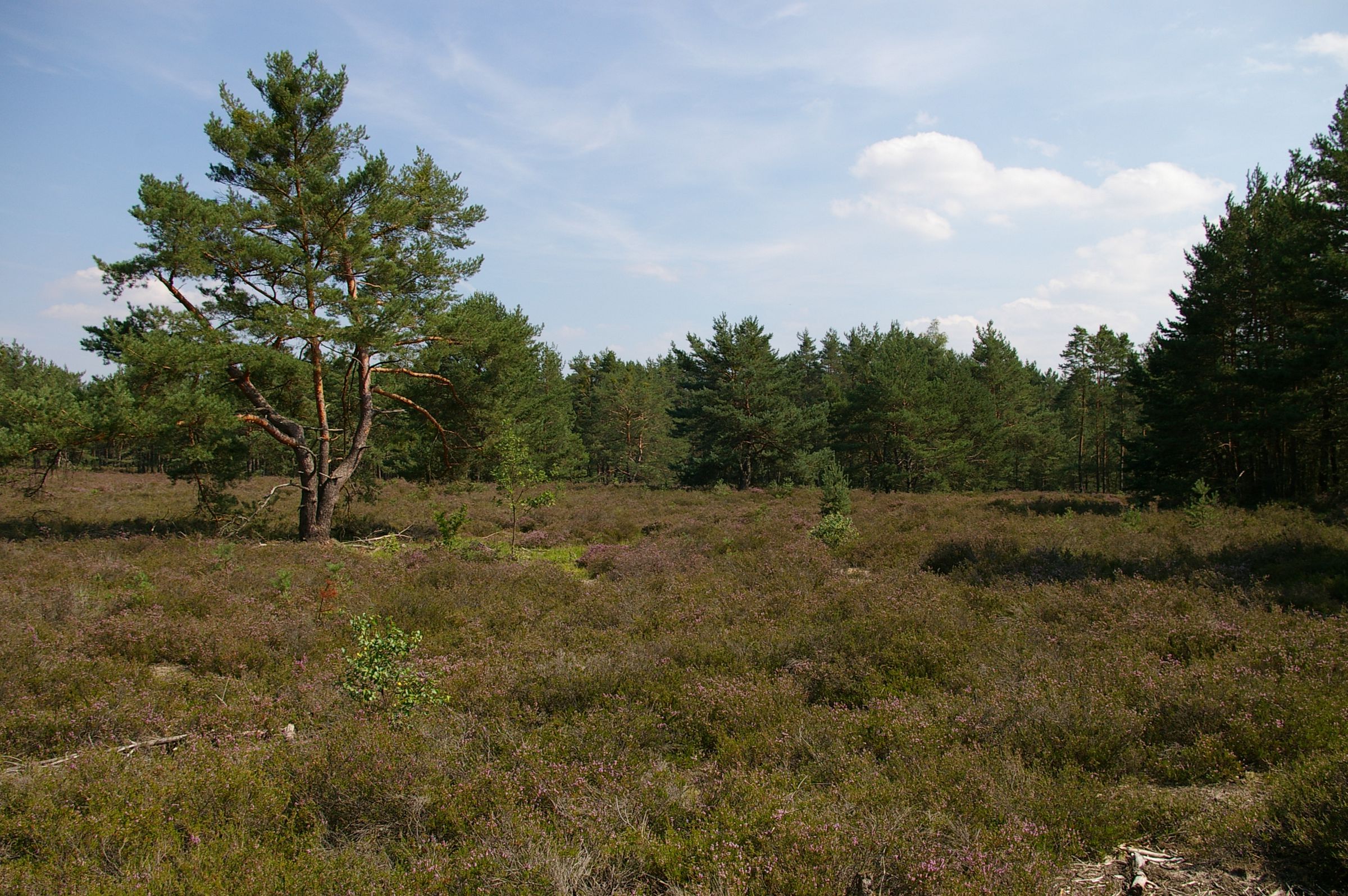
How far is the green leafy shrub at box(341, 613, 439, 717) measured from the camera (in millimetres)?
5688

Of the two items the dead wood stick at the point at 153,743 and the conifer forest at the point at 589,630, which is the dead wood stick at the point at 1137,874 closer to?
the conifer forest at the point at 589,630

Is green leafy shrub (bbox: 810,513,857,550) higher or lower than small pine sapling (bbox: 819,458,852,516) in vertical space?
lower

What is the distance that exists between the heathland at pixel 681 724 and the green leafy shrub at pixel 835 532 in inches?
117

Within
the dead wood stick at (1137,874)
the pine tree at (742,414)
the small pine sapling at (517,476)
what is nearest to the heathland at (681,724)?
the dead wood stick at (1137,874)

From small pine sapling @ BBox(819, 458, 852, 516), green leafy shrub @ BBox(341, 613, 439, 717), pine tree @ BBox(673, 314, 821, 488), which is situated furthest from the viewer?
pine tree @ BBox(673, 314, 821, 488)

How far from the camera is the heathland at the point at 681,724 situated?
11.2 ft

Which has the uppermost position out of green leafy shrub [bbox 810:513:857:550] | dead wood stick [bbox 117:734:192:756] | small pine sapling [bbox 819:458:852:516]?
small pine sapling [bbox 819:458:852:516]

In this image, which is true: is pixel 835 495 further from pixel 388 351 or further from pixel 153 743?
pixel 153 743

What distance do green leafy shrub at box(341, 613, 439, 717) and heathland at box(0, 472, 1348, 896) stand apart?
0.09 feet

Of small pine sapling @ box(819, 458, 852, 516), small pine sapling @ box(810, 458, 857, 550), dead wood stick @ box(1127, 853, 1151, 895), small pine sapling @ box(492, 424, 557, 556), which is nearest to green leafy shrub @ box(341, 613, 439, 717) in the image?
dead wood stick @ box(1127, 853, 1151, 895)

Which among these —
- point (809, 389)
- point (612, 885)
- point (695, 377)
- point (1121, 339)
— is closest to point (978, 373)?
point (1121, 339)

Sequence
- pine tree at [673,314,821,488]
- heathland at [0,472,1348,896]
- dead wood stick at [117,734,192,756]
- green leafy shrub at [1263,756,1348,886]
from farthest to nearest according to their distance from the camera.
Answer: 1. pine tree at [673,314,821,488]
2. dead wood stick at [117,734,192,756]
3. heathland at [0,472,1348,896]
4. green leafy shrub at [1263,756,1348,886]

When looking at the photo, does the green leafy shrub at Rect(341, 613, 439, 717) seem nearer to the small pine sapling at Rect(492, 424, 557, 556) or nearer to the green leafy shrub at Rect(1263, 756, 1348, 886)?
the green leafy shrub at Rect(1263, 756, 1348, 886)

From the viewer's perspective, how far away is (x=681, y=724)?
525 centimetres
